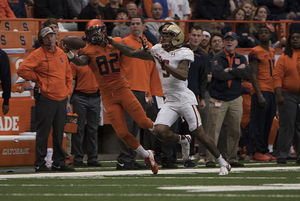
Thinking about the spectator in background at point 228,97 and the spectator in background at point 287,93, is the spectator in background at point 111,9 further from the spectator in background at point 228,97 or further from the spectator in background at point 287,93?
the spectator in background at point 287,93

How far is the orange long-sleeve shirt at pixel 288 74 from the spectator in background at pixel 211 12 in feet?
10.3

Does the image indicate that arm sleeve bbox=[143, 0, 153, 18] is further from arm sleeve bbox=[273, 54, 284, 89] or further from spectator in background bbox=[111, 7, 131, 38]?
arm sleeve bbox=[273, 54, 284, 89]

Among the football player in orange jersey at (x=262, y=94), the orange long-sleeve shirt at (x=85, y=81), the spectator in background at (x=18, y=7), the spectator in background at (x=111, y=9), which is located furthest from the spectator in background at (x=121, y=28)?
the football player in orange jersey at (x=262, y=94)

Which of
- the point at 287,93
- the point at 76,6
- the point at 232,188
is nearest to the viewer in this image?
the point at 232,188

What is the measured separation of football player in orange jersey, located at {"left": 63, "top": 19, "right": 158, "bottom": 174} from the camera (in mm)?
6785

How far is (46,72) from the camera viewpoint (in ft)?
24.9

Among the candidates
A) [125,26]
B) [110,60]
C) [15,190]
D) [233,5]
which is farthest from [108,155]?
[15,190]

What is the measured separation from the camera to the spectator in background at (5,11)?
1037 centimetres

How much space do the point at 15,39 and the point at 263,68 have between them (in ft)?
15.5

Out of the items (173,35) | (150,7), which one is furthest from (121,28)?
(173,35)

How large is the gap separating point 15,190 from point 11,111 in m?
4.07

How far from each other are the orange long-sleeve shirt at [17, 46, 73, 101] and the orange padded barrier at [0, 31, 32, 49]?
2668 millimetres

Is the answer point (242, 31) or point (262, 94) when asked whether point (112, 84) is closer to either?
point (262, 94)

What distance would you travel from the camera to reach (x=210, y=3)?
12211 mm
